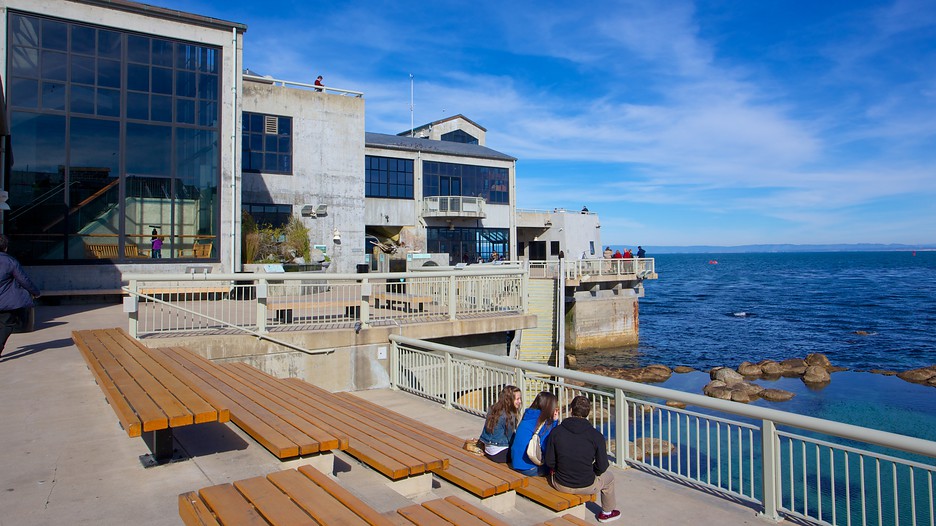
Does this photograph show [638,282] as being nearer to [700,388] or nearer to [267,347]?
[700,388]

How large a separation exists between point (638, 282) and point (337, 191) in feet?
69.1

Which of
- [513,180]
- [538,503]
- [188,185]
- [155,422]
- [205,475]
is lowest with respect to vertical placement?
[538,503]

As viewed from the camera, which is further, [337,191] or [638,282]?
[638,282]

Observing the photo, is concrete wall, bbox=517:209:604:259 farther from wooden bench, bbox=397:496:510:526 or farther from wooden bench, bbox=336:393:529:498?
wooden bench, bbox=397:496:510:526

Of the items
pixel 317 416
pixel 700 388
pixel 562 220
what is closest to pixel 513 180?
pixel 562 220

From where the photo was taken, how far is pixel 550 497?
555 centimetres

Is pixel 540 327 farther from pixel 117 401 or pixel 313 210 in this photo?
pixel 117 401

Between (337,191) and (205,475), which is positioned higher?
(337,191)

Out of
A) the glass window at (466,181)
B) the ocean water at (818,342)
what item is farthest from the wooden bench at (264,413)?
the glass window at (466,181)

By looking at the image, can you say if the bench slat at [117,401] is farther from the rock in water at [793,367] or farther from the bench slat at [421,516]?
the rock in water at [793,367]

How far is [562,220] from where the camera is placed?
162ft

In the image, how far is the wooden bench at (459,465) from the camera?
5426 millimetres

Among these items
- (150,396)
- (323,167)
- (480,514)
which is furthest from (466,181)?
(480,514)

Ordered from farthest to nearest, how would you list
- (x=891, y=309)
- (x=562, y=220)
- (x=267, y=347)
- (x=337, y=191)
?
(x=891, y=309), (x=562, y=220), (x=337, y=191), (x=267, y=347)
